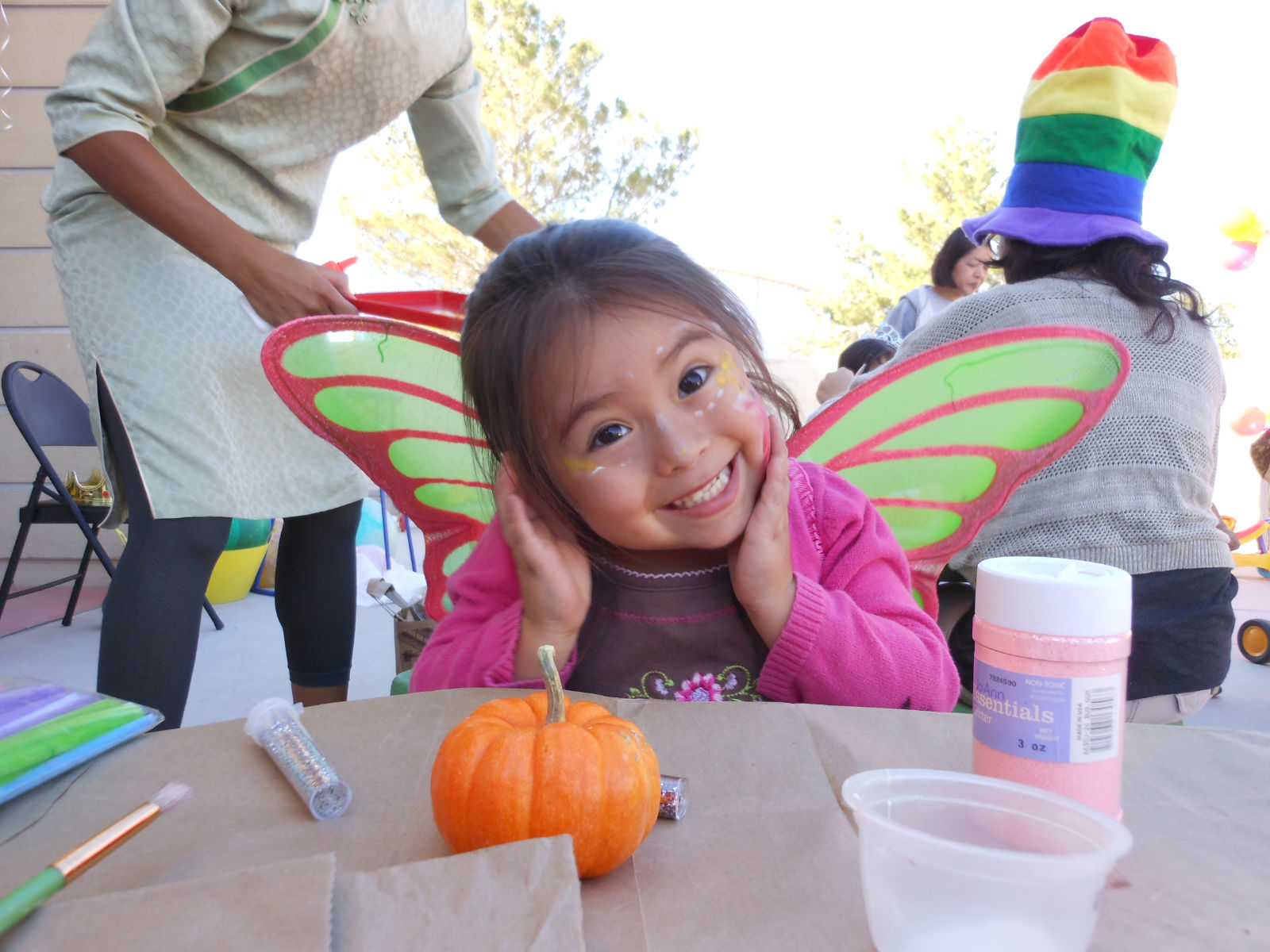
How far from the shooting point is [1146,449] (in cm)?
131

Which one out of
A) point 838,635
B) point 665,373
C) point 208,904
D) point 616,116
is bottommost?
point 838,635

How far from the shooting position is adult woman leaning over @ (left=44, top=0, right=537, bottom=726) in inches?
48.2

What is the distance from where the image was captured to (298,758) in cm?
65

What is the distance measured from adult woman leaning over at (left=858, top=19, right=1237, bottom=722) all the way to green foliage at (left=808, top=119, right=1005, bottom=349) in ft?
50.2

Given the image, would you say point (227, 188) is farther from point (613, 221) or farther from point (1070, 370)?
point (1070, 370)

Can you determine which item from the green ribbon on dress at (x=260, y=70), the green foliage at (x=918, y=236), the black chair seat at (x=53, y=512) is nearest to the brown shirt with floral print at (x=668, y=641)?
the green ribbon on dress at (x=260, y=70)

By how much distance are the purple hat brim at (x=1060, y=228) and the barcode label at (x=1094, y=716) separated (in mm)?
1023

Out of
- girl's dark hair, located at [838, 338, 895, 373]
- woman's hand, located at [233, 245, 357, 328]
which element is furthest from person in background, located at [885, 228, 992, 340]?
woman's hand, located at [233, 245, 357, 328]

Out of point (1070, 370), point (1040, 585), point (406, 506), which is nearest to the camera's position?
point (1040, 585)

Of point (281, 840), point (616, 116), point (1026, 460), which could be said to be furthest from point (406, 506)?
point (616, 116)

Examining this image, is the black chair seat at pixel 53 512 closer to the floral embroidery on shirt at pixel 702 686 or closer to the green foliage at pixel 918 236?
the floral embroidery on shirt at pixel 702 686

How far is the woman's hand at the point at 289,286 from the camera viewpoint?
4.19ft

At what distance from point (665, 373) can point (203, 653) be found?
2.90 meters

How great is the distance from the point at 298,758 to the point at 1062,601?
1.81ft
